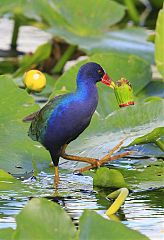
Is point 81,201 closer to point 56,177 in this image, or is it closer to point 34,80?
point 56,177

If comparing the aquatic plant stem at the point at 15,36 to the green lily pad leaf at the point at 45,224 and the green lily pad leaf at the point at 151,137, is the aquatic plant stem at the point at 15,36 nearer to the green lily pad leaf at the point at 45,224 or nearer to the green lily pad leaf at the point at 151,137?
the green lily pad leaf at the point at 151,137

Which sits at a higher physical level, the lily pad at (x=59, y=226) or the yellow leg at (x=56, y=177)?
the lily pad at (x=59, y=226)

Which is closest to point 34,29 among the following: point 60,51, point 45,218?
point 60,51

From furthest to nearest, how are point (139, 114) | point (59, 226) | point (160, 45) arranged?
point (160, 45)
point (139, 114)
point (59, 226)

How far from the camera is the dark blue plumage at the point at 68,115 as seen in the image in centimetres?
320

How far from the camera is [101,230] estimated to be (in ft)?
7.70

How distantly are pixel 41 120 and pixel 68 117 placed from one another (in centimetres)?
15

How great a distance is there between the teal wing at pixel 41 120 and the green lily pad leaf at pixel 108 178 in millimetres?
234

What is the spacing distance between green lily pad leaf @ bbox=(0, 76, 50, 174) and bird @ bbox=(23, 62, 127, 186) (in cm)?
8

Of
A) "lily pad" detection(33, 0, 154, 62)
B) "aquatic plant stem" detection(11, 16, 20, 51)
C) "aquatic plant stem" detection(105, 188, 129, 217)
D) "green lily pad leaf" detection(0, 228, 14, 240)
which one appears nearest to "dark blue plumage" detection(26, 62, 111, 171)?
"aquatic plant stem" detection(105, 188, 129, 217)

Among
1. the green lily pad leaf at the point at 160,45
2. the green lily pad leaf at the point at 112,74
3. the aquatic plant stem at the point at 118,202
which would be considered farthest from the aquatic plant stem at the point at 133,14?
the aquatic plant stem at the point at 118,202

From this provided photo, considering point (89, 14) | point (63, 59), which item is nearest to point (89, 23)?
point (89, 14)

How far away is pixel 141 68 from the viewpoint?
426cm

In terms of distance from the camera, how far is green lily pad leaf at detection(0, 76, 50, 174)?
346cm
